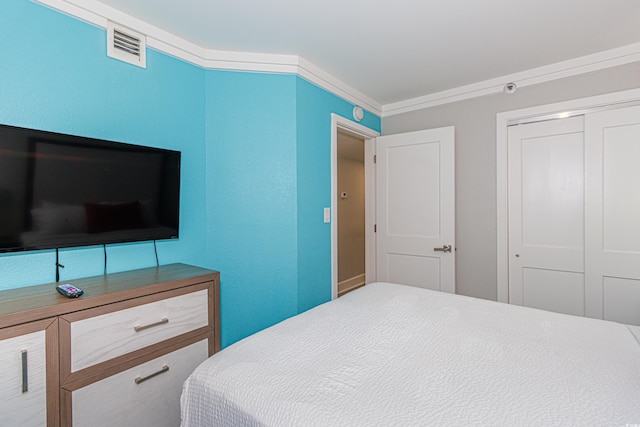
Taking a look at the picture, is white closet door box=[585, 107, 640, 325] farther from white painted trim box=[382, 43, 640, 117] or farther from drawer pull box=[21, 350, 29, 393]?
drawer pull box=[21, 350, 29, 393]

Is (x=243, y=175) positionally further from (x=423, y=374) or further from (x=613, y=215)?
(x=613, y=215)

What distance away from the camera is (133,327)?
1.44 meters

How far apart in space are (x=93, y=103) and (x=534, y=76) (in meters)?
3.24

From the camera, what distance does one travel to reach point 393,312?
1576 millimetres

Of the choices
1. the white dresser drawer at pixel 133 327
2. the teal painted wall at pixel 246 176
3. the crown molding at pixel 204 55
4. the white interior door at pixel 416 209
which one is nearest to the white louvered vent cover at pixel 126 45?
the crown molding at pixel 204 55

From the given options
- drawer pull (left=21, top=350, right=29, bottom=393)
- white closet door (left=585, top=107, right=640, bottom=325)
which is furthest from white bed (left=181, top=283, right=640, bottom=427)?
white closet door (left=585, top=107, right=640, bottom=325)

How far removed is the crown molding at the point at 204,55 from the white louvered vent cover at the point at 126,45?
31 millimetres

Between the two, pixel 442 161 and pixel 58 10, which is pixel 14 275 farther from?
pixel 442 161

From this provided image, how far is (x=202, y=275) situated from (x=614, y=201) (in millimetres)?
2955

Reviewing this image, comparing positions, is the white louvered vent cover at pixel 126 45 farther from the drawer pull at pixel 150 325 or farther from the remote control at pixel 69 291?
the drawer pull at pixel 150 325

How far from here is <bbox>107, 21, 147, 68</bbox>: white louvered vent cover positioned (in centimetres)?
178

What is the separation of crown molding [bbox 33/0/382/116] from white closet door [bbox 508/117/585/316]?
1666 mm

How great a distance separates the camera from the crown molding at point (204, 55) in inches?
65.8

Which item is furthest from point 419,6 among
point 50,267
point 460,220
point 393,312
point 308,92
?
point 50,267
